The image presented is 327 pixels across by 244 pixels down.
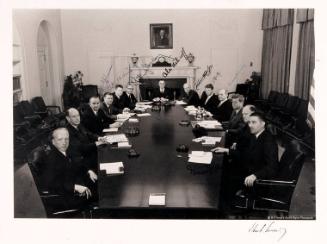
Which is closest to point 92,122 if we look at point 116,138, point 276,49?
point 116,138

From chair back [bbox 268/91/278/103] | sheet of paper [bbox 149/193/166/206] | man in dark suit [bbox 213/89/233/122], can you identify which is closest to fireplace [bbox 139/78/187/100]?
chair back [bbox 268/91/278/103]

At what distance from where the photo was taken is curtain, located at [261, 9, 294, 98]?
5957 mm

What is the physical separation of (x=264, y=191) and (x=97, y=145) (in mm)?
1386

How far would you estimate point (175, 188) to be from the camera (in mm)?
1863

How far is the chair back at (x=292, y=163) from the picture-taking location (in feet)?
6.91

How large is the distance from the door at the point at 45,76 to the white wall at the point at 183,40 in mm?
471

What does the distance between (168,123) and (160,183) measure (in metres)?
1.83

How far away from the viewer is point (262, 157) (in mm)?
2426

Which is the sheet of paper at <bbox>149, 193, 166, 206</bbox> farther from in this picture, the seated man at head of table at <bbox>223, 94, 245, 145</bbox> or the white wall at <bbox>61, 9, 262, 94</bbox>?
the white wall at <bbox>61, 9, 262, 94</bbox>

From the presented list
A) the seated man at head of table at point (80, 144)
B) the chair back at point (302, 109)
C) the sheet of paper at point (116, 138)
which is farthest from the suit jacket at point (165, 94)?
the seated man at head of table at point (80, 144)

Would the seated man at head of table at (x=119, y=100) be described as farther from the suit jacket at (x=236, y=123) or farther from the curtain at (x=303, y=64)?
the curtain at (x=303, y=64)

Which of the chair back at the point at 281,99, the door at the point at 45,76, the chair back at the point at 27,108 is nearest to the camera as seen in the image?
the chair back at the point at 27,108

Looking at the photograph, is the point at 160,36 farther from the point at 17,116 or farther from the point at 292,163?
the point at 292,163
